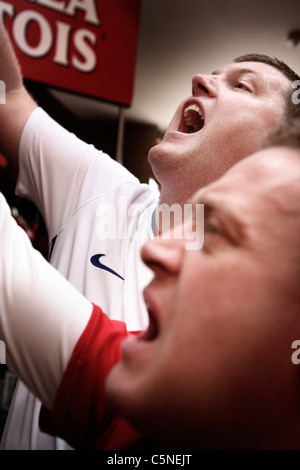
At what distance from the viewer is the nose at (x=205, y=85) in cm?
75

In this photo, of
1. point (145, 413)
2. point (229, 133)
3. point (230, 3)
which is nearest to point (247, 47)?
point (230, 3)

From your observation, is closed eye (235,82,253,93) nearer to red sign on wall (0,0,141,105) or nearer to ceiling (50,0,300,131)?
red sign on wall (0,0,141,105)

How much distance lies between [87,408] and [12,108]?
→ 68cm

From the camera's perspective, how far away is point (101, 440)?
375mm

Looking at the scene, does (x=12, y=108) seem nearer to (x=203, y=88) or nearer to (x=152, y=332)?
(x=203, y=88)

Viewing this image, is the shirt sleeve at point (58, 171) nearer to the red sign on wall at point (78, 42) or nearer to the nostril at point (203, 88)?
the nostril at point (203, 88)

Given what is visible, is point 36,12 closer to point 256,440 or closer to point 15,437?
point 15,437

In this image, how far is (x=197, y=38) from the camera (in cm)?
206

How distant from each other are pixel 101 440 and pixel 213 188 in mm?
255

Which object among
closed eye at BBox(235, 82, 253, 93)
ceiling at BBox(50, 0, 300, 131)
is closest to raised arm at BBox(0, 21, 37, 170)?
closed eye at BBox(235, 82, 253, 93)

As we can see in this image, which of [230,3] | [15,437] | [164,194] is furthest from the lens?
[230,3]

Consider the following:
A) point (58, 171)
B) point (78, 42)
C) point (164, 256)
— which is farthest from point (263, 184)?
point (78, 42)

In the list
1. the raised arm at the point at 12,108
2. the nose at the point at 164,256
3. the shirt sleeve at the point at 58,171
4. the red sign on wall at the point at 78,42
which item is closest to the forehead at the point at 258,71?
the shirt sleeve at the point at 58,171

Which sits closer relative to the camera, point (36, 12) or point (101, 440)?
point (101, 440)
